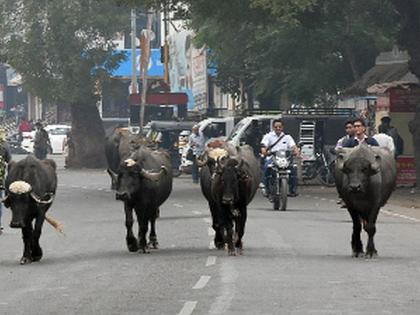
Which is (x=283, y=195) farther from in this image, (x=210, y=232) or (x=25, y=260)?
(x=25, y=260)

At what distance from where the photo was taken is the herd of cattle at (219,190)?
72.6ft

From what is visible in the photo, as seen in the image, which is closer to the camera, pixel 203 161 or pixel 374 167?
pixel 374 167

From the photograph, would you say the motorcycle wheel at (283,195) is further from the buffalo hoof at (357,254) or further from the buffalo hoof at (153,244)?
the buffalo hoof at (357,254)

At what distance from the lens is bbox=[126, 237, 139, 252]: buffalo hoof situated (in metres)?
23.1

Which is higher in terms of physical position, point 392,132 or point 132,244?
point 392,132

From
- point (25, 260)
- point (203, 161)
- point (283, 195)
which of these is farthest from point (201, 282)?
point (283, 195)

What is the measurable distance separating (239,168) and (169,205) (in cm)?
1460

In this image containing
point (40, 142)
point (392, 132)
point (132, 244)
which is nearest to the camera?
point (132, 244)

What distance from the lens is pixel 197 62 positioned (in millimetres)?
76938

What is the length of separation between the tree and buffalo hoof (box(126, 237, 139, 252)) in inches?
1687

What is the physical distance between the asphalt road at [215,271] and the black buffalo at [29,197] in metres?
0.29

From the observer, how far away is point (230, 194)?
2233 centimetres

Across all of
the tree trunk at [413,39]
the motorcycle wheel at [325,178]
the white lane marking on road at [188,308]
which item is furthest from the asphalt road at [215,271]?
the motorcycle wheel at [325,178]

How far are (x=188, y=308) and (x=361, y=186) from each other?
7.20 meters
